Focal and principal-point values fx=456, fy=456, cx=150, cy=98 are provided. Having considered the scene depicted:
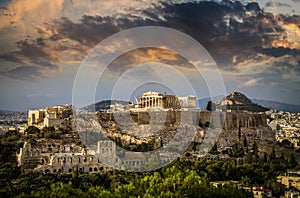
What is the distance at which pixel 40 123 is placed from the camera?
872 inches

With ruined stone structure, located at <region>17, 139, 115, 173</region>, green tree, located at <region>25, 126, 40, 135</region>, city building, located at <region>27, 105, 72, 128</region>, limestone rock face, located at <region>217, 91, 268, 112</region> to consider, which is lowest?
ruined stone structure, located at <region>17, 139, 115, 173</region>

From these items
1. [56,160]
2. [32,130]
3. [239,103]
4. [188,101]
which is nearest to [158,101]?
[188,101]

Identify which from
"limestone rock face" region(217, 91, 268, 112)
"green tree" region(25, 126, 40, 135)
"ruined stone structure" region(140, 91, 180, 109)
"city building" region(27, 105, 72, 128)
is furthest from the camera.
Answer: "limestone rock face" region(217, 91, 268, 112)

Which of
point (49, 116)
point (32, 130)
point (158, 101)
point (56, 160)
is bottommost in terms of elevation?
point (56, 160)

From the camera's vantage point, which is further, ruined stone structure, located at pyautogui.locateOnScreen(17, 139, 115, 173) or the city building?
the city building

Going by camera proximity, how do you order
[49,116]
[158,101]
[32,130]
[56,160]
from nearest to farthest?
[56,160] < [32,130] < [49,116] < [158,101]

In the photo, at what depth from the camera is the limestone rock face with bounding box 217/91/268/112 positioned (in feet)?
98.1

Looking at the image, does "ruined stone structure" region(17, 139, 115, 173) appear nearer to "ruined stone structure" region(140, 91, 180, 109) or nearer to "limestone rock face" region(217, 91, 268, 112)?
"ruined stone structure" region(140, 91, 180, 109)

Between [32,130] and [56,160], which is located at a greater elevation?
[32,130]

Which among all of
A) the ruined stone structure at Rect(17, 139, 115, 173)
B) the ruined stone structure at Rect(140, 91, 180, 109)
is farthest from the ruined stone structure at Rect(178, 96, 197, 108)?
the ruined stone structure at Rect(17, 139, 115, 173)

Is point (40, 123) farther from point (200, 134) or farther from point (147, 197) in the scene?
point (147, 197)

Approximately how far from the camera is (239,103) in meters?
30.9

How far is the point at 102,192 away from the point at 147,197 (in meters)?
1.04

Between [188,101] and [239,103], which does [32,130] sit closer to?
[188,101]
